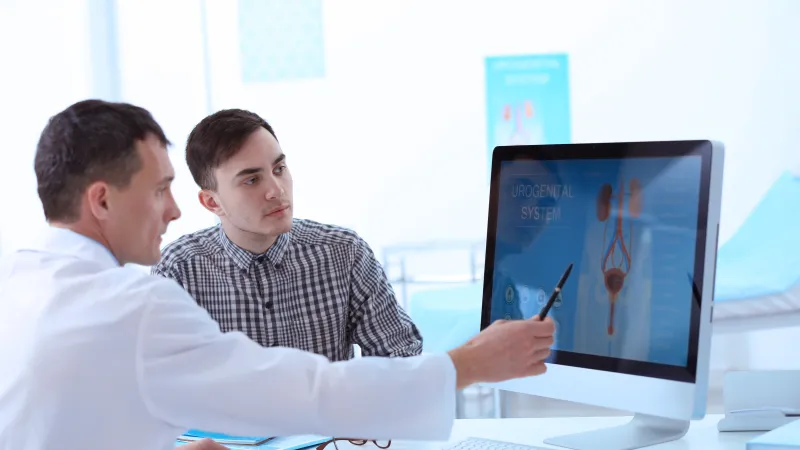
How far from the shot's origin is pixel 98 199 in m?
1.19

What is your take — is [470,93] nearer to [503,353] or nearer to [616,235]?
[616,235]

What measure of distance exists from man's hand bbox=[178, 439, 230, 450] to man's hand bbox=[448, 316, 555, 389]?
1.38 feet

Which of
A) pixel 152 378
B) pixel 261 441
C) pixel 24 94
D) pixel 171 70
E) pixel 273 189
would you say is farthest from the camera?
pixel 171 70

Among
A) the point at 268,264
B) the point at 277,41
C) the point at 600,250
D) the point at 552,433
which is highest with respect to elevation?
the point at 277,41

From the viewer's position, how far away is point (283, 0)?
5.21 metres

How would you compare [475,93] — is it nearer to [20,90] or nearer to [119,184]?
[20,90]

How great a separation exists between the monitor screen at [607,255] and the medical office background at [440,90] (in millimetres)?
2288

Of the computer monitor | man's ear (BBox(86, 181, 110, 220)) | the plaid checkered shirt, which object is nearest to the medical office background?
the plaid checkered shirt

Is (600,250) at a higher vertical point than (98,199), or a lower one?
lower

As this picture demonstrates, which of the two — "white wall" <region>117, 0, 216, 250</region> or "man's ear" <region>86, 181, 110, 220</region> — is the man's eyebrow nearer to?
"man's ear" <region>86, 181, 110, 220</region>

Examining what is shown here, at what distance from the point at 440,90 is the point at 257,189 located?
3234 mm

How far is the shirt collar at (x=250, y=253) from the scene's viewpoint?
2.01 metres

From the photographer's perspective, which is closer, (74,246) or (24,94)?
(74,246)

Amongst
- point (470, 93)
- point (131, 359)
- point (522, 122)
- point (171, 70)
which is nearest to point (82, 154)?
point (131, 359)
